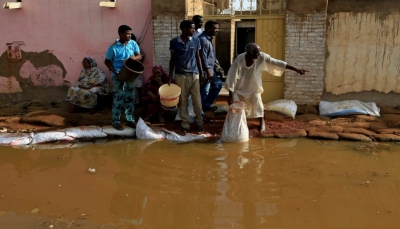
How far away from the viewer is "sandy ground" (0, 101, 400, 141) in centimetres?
575

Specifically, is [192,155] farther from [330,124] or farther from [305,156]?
[330,124]

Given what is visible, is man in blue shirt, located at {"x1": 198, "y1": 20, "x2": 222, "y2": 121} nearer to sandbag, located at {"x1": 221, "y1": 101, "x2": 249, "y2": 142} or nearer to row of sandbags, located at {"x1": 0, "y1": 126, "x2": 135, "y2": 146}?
sandbag, located at {"x1": 221, "y1": 101, "x2": 249, "y2": 142}

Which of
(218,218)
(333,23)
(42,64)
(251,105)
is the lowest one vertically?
(218,218)

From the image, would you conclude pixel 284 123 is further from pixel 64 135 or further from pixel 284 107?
pixel 64 135

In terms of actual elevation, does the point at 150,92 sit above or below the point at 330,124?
above

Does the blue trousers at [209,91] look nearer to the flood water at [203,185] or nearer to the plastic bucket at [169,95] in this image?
the plastic bucket at [169,95]

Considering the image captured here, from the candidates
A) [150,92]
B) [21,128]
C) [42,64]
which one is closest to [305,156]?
[150,92]

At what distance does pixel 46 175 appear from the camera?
4484 mm

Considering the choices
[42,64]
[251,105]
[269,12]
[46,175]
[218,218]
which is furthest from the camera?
[42,64]

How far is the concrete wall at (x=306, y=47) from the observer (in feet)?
22.3

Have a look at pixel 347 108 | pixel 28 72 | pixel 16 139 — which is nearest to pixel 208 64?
pixel 347 108

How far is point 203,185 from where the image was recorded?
409 cm

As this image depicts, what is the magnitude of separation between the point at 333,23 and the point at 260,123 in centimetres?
239

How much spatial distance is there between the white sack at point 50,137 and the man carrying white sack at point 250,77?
251 centimetres
